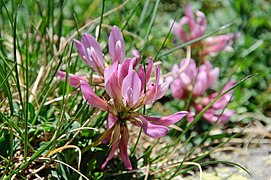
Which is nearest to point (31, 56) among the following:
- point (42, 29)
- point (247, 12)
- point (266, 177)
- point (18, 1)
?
point (42, 29)

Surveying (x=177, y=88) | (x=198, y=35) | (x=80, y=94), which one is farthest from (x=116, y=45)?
(x=198, y=35)

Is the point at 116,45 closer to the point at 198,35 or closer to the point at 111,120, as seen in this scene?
the point at 111,120

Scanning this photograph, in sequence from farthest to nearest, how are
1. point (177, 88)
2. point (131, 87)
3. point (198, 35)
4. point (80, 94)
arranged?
1. point (198, 35)
2. point (177, 88)
3. point (80, 94)
4. point (131, 87)

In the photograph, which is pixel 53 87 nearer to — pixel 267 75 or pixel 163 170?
pixel 163 170

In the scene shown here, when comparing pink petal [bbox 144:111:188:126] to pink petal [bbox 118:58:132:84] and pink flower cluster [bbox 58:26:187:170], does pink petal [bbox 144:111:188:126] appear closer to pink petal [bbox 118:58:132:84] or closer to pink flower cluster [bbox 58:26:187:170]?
pink flower cluster [bbox 58:26:187:170]

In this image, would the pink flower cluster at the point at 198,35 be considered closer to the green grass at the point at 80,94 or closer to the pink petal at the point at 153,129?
the green grass at the point at 80,94

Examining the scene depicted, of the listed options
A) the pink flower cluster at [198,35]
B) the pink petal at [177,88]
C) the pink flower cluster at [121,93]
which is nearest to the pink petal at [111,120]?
the pink flower cluster at [121,93]

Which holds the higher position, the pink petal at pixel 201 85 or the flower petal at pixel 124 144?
the flower petal at pixel 124 144
